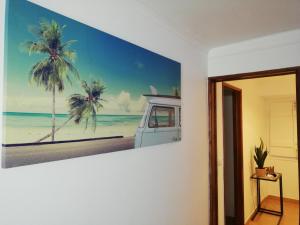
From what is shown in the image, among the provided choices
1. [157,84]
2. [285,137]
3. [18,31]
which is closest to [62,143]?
[18,31]

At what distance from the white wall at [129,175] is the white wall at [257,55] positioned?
0.17m

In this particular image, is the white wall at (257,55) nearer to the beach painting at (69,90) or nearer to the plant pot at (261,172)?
the beach painting at (69,90)

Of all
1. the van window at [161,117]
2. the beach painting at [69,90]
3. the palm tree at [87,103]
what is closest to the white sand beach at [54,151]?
the beach painting at [69,90]

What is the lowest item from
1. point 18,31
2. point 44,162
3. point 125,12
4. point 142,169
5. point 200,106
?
point 142,169

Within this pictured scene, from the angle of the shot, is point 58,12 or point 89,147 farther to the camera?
point 89,147

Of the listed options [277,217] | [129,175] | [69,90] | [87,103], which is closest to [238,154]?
[277,217]

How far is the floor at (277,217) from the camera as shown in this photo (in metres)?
3.34

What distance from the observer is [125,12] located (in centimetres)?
146

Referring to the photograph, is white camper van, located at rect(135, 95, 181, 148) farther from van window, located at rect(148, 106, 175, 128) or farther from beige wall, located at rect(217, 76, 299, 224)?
beige wall, located at rect(217, 76, 299, 224)

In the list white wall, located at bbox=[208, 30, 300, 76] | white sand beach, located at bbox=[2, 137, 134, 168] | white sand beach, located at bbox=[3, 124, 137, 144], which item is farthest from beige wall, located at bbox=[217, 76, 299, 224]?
white sand beach, located at bbox=[2, 137, 134, 168]

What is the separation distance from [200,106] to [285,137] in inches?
104

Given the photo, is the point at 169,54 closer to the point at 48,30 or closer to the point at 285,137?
the point at 48,30

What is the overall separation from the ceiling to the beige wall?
1.14 metres

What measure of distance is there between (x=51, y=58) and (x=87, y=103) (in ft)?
0.92
